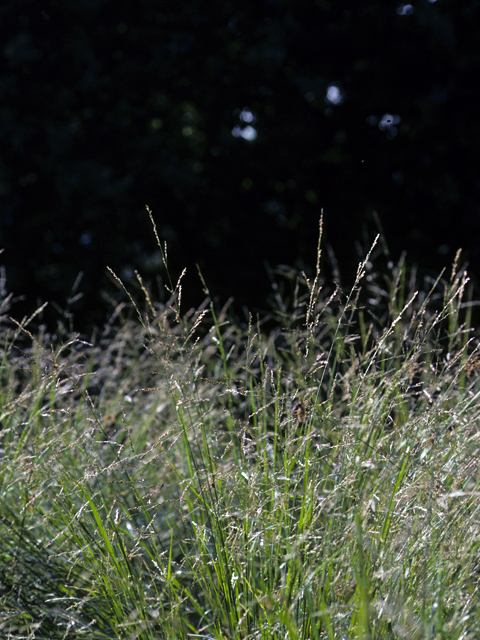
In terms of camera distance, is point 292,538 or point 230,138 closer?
point 292,538

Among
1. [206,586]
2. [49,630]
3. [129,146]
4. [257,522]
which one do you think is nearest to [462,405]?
[257,522]

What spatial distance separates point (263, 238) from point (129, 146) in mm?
2049

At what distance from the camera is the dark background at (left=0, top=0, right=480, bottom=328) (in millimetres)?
7281

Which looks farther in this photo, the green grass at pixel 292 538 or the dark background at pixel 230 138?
the dark background at pixel 230 138

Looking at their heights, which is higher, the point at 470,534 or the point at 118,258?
the point at 470,534

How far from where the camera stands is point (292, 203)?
7992 mm

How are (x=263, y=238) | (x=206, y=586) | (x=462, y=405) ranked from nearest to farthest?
(x=206, y=586) → (x=462, y=405) → (x=263, y=238)

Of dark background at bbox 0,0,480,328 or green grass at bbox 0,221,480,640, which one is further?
dark background at bbox 0,0,480,328

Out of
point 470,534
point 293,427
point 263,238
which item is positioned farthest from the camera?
point 263,238

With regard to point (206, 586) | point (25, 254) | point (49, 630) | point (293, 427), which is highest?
point (293, 427)

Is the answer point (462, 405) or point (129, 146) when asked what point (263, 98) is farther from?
point (462, 405)

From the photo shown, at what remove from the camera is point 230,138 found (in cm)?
780

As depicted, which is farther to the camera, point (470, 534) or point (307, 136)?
point (307, 136)

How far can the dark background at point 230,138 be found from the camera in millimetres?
7281
